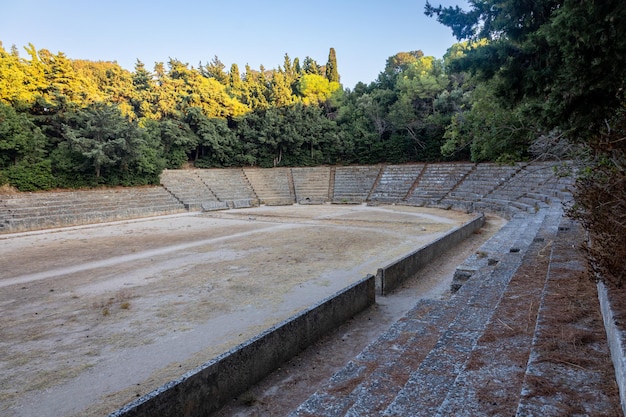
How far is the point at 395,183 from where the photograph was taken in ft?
94.6

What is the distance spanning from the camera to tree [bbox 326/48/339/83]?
48391mm

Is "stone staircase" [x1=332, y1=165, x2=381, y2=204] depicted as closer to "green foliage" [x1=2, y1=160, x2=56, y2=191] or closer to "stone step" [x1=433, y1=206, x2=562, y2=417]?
"green foliage" [x1=2, y1=160, x2=56, y2=191]

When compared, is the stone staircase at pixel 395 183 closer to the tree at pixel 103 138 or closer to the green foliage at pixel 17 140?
the tree at pixel 103 138

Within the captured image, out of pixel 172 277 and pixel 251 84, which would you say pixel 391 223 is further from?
pixel 251 84

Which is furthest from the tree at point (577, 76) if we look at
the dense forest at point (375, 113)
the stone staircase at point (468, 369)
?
the stone staircase at point (468, 369)

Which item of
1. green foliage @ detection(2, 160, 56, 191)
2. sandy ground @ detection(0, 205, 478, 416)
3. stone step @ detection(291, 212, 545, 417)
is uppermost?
green foliage @ detection(2, 160, 56, 191)

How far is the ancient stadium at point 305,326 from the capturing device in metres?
2.59

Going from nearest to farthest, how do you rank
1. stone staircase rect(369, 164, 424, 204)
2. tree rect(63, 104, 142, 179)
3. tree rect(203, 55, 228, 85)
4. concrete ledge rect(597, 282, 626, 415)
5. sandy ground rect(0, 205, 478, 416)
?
concrete ledge rect(597, 282, 626, 415) → sandy ground rect(0, 205, 478, 416) → tree rect(63, 104, 142, 179) → stone staircase rect(369, 164, 424, 204) → tree rect(203, 55, 228, 85)

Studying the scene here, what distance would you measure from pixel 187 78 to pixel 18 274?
29.2 m

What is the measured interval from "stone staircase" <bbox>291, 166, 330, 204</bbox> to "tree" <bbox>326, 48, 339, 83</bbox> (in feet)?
66.2

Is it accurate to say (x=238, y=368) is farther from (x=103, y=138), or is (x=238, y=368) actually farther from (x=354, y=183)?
(x=354, y=183)

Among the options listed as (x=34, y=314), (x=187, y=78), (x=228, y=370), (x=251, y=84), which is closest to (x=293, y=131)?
(x=251, y=84)

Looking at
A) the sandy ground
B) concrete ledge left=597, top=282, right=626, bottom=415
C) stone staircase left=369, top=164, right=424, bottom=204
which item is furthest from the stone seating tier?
concrete ledge left=597, top=282, right=626, bottom=415

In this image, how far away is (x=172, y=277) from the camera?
819 cm
